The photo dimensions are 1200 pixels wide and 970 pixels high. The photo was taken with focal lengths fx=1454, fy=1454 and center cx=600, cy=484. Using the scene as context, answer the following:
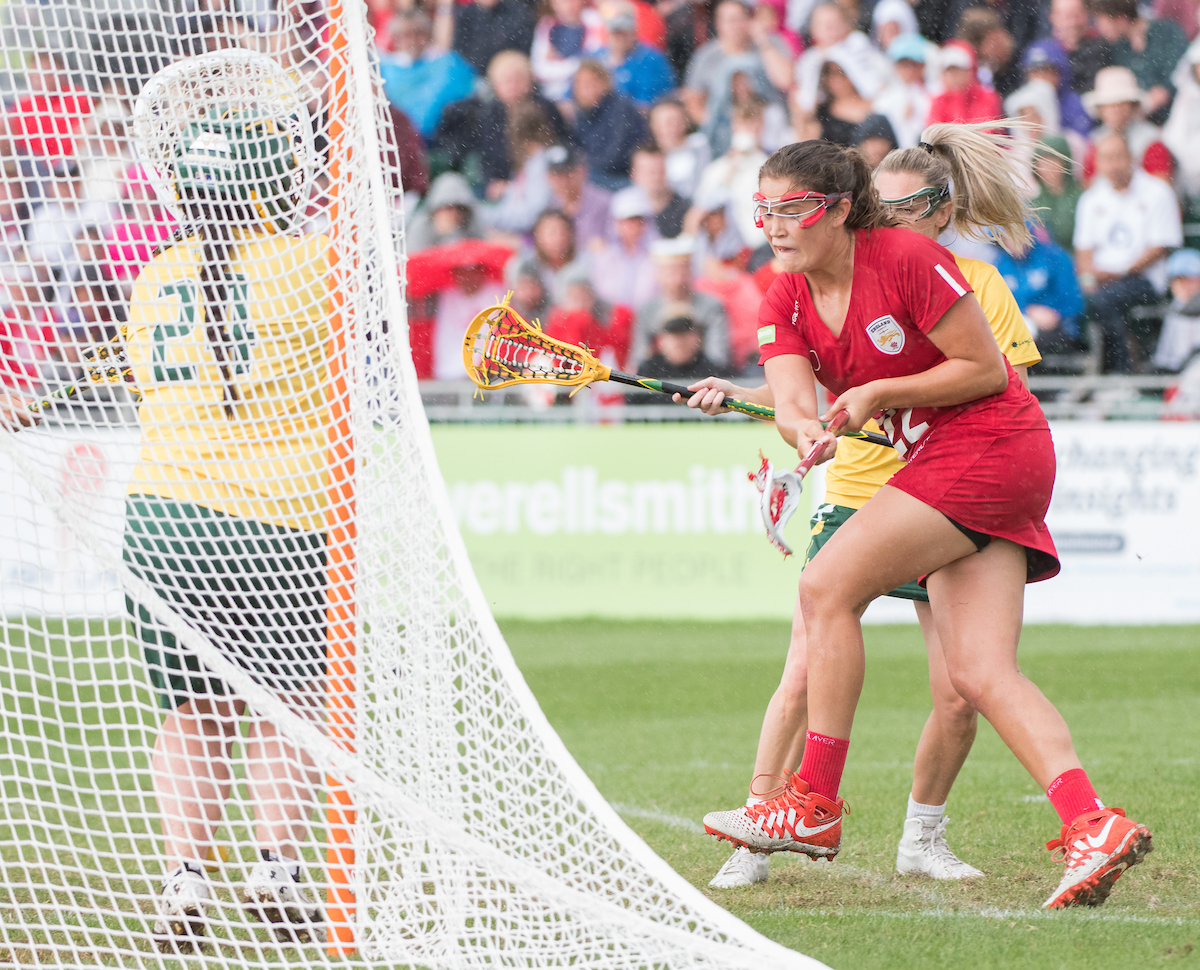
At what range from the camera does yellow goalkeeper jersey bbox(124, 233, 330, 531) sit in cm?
334

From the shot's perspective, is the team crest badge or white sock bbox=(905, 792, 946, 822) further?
white sock bbox=(905, 792, 946, 822)

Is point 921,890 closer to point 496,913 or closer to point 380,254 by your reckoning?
point 496,913

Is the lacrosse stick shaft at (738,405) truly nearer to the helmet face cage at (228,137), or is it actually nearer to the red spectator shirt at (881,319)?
the red spectator shirt at (881,319)

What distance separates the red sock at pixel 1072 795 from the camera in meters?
3.25

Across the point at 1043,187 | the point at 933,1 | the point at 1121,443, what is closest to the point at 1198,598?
the point at 1121,443

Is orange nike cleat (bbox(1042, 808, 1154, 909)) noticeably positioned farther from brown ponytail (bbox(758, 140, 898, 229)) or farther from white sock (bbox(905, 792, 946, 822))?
brown ponytail (bbox(758, 140, 898, 229))

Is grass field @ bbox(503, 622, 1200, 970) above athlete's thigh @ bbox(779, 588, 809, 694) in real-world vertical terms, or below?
below

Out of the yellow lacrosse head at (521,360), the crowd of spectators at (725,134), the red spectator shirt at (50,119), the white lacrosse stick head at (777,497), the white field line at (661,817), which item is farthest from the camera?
the crowd of spectators at (725,134)

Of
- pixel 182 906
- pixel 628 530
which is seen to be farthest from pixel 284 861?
pixel 628 530

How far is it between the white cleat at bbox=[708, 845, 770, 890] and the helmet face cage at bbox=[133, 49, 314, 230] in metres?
2.02

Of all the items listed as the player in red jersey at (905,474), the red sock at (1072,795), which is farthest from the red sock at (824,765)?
the red sock at (1072,795)

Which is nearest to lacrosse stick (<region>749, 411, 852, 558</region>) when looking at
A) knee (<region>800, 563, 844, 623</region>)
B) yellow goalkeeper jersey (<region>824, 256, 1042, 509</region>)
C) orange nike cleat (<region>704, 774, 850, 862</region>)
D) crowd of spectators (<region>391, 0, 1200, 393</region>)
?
knee (<region>800, 563, 844, 623</region>)

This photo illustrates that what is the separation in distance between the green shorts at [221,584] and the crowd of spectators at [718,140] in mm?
6792

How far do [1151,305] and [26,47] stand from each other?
8.72m
